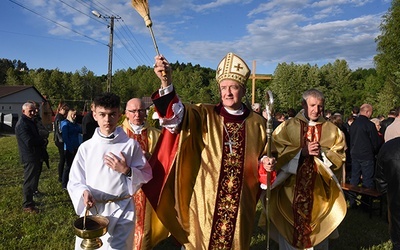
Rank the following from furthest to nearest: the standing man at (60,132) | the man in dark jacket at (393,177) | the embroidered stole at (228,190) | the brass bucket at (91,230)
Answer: the standing man at (60,132), the embroidered stole at (228,190), the man in dark jacket at (393,177), the brass bucket at (91,230)

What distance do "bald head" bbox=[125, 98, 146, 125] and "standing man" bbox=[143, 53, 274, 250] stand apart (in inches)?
Answer: 54.4

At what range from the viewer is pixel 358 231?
643 cm

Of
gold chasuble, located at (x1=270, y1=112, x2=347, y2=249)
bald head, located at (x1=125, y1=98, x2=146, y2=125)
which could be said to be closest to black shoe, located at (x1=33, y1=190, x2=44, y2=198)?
bald head, located at (x1=125, y1=98, x2=146, y2=125)

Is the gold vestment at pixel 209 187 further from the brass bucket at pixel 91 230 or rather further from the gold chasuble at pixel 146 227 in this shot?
the gold chasuble at pixel 146 227

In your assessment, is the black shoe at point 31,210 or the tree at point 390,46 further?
the tree at point 390,46

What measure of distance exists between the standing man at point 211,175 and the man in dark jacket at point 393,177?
113cm

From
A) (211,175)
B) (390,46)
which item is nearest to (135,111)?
(211,175)

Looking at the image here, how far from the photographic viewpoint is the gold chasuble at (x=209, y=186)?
11.3ft

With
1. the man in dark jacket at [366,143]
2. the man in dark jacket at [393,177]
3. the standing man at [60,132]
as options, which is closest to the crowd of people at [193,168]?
the man in dark jacket at [393,177]

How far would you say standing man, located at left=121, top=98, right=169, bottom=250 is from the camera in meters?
4.41

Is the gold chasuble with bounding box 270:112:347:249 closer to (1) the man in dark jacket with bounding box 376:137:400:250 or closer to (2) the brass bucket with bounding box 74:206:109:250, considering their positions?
(1) the man in dark jacket with bounding box 376:137:400:250

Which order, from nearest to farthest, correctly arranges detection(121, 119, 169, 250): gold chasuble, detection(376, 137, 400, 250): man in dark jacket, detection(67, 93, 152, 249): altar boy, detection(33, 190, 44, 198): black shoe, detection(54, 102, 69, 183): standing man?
detection(376, 137, 400, 250): man in dark jacket
detection(67, 93, 152, 249): altar boy
detection(121, 119, 169, 250): gold chasuble
detection(33, 190, 44, 198): black shoe
detection(54, 102, 69, 183): standing man

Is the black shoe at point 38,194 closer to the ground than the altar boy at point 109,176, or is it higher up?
closer to the ground

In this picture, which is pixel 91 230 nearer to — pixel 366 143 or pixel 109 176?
pixel 109 176
